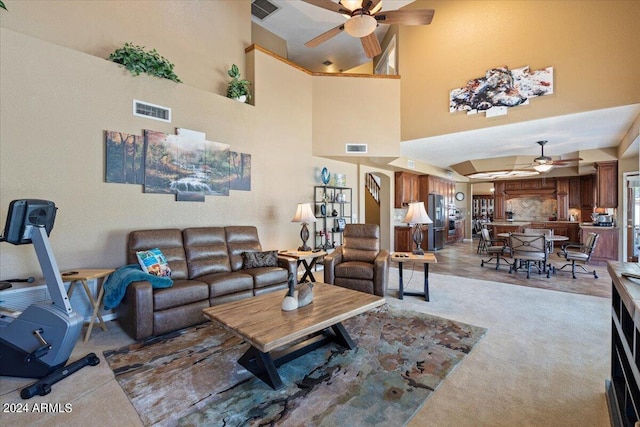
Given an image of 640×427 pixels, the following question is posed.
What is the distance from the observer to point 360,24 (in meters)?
3.30

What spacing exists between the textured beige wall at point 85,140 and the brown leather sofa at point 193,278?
379 mm

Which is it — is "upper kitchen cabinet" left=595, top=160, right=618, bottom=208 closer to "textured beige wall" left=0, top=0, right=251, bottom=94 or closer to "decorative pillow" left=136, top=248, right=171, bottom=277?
"textured beige wall" left=0, top=0, right=251, bottom=94

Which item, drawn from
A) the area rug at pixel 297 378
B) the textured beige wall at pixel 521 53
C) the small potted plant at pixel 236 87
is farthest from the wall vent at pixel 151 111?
the textured beige wall at pixel 521 53

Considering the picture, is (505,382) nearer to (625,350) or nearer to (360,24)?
(625,350)

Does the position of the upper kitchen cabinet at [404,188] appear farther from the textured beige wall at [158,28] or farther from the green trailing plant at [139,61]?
the green trailing plant at [139,61]

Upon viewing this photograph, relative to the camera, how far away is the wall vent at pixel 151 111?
12.3ft

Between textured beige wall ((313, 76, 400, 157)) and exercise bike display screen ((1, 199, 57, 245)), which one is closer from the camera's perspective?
exercise bike display screen ((1, 199, 57, 245))

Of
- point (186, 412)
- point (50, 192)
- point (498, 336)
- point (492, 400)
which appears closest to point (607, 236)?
point (498, 336)

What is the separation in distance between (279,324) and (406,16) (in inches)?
143

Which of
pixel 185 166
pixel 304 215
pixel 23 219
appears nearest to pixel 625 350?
pixel 23 219

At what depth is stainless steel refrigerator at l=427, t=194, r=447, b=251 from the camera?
30.3 feet

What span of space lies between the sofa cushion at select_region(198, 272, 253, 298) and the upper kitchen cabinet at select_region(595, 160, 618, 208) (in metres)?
8.58

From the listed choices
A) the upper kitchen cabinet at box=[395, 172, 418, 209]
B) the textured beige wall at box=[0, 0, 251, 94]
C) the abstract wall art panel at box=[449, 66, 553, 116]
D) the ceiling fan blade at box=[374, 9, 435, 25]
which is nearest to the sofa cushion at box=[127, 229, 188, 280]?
the textured beige wall at box=[0, 0, 251, 94]

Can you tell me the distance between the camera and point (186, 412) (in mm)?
1853
